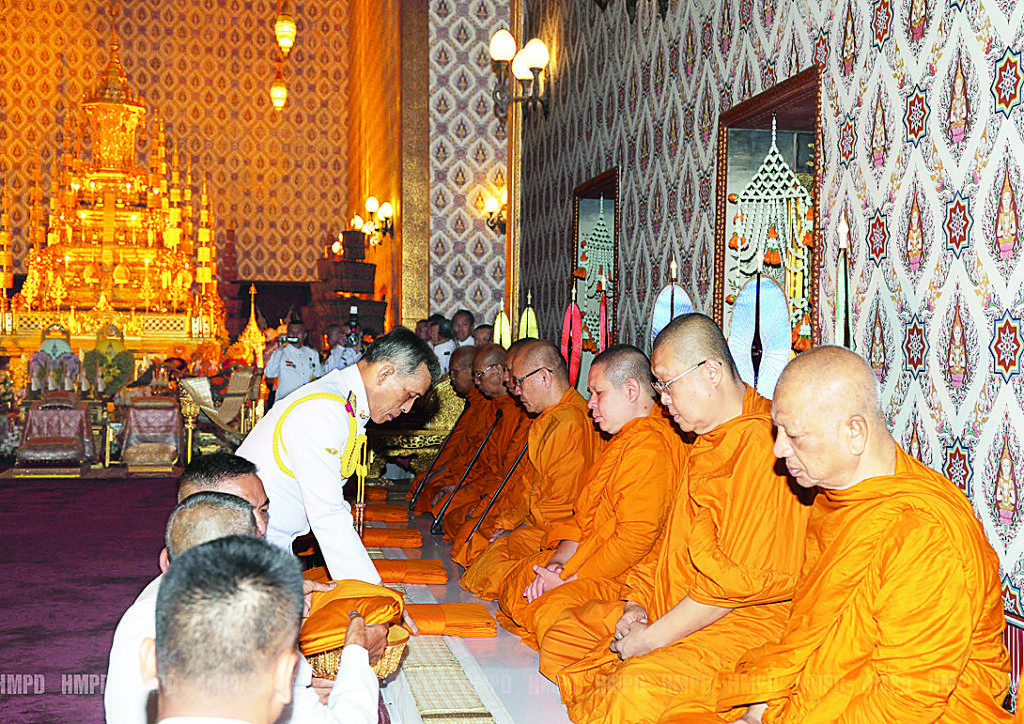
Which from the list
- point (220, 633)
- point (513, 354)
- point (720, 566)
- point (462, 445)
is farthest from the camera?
point (462, 445)

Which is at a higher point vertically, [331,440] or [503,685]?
[331,440]

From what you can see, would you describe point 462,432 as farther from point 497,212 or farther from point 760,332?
point 760,332

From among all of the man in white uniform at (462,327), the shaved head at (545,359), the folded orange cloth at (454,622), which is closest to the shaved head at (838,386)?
the folded orange cloth at (454,622)

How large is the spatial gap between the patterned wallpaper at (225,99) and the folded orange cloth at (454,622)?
57.3ft

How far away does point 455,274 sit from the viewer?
37.3 ft

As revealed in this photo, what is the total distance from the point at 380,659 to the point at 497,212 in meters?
8.62

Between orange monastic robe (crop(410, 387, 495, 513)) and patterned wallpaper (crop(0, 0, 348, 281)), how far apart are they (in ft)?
46.6

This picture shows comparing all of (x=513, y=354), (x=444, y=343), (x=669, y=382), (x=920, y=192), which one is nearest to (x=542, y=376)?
(x=513, y=354)

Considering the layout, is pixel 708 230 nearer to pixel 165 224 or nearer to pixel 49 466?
pixel 49 466

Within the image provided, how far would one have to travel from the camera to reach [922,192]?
11.5 feet

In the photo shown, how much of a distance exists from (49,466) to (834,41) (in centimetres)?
942

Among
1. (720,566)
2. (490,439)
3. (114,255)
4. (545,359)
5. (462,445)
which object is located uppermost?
(114,255)

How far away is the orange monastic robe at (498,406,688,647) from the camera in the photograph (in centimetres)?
439

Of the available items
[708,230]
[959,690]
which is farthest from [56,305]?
[959,690]
